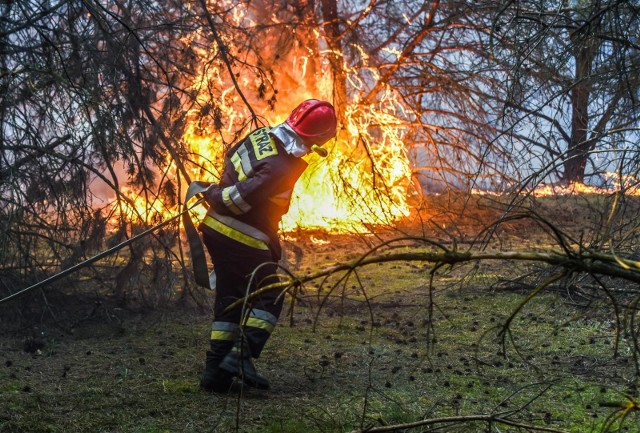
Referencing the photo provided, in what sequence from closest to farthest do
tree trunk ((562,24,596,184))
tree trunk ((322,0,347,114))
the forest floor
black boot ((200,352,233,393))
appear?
the forest floor < tree trunk ((562,24,596,184)) < black boot ((200,352,233,393)) < tree trunk ((322,0,347,114))

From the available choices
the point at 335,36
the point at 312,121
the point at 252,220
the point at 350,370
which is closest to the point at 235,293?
the point at 252,220

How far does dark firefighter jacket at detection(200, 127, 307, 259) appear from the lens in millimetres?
4715

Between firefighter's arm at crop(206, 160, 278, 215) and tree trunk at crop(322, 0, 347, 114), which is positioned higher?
tree trunk at crop(322, 0, 347, 114)

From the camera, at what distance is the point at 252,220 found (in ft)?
16.0

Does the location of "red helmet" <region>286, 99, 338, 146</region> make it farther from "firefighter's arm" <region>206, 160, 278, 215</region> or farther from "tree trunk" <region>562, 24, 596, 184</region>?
A: "tree trunk" <region>562, 24, 596, 184</region>

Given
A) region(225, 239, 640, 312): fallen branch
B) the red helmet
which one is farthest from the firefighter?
region(225, 239, 640, 312): fallen branch

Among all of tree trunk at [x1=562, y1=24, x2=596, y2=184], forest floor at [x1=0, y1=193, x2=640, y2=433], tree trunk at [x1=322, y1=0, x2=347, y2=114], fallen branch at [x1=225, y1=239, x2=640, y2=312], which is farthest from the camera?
tree trunk at [x1=322, y1=0, x2=347, y2=114]

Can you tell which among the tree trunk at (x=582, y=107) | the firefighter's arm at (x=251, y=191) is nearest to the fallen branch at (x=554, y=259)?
the tree trunk at (x=582, y=107)

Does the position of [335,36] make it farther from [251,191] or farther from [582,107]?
[251,191]

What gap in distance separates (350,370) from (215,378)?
3.29ft

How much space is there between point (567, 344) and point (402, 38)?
6.34 m

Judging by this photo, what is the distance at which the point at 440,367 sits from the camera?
5461mm

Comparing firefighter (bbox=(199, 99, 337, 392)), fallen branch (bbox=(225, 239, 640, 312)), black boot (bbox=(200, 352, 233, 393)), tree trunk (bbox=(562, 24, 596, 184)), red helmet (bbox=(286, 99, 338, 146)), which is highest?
tree trunk (bbox=(562, 24, 596, 184))

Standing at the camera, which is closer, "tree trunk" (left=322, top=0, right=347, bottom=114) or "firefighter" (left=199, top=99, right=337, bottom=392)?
"firefighter" (left=199, top=99, right=337, bottom=392)
